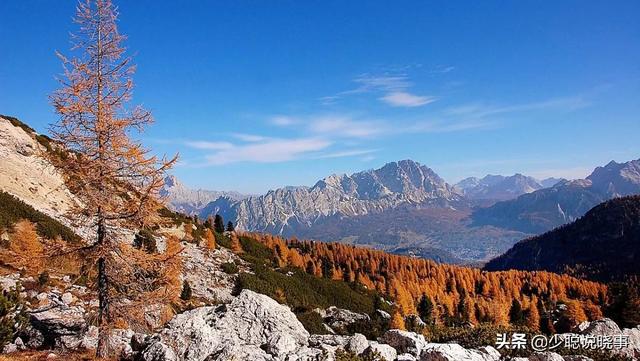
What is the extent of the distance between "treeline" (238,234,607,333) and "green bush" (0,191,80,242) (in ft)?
184

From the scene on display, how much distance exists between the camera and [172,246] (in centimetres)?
1902

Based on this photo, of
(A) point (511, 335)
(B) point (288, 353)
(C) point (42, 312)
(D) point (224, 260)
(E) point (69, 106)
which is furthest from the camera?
(D) point (224, 260)

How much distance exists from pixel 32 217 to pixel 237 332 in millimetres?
34816

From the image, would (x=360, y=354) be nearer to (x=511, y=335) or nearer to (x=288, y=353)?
(x=288, y=353)

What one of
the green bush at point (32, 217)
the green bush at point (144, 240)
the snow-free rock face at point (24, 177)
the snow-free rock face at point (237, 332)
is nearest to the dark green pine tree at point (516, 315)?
the green bush at point (144, 240)

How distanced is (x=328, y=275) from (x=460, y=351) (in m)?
103

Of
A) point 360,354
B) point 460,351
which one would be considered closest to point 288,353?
point 360,354

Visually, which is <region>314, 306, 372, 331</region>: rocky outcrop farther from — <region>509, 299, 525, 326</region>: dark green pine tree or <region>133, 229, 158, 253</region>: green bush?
<region>509, 299, 525, 326</region>: dark green pine tree

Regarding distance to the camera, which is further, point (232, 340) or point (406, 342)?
point (406, 342)

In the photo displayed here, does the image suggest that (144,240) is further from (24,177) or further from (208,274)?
(24,177)

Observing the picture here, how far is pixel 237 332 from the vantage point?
65.9 ft

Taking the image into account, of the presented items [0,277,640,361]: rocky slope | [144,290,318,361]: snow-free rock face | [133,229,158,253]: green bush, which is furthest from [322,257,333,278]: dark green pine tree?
[144,290,318,361]: snow-free rock face

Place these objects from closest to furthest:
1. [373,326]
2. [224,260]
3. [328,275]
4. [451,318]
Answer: [373,326] → [224,260] → [451,318] → [328,275]

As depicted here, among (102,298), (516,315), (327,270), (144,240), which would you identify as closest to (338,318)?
(144,240)
